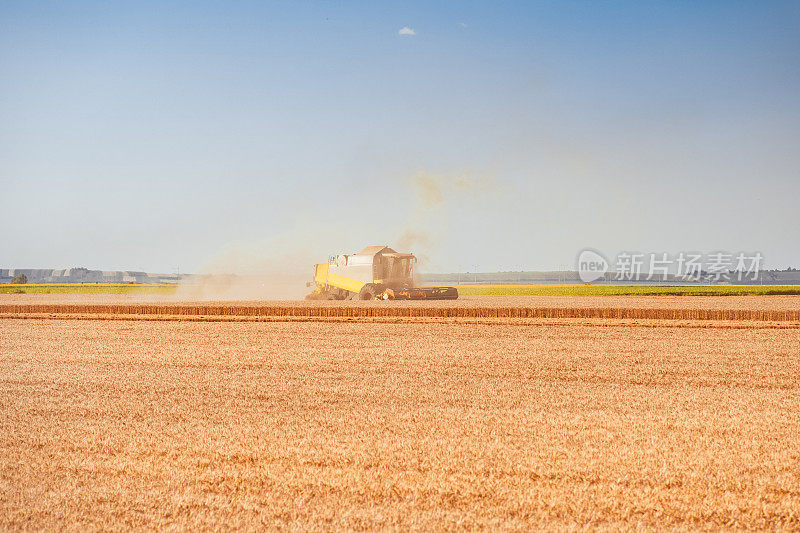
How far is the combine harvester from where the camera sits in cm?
3064

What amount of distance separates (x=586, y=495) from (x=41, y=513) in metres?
4.21

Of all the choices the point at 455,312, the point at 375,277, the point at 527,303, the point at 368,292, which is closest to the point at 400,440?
the point at 455,312

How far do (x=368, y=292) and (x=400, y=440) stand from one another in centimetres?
2352

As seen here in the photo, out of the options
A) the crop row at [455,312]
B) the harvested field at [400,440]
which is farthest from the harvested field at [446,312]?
the harvested field at [400,440]

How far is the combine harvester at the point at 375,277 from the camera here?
101ft

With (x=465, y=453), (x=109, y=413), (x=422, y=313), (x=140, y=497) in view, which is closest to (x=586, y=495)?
(x=465, y=453)

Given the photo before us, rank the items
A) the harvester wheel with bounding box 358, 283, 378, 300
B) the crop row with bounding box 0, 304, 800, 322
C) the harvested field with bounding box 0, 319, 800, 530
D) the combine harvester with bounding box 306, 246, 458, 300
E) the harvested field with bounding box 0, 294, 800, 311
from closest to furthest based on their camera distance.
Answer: the harvested field with bounding box 0, 319, 800, 530 < the crop row with bounding box 0, 304, 800, 322 < the harvested field with bounding box 0, 294, 800, 311 < the harvester wheel with bounding box 358, 283, 378, 300 < the combine harvester with bounding box 306, 246, 458, 300

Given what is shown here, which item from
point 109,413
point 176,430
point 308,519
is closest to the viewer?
point 308,519

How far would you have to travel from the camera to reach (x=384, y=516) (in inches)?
201

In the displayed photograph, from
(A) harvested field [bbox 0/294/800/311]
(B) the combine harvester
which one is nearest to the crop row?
A: (A) harvested field [bbox 0/294/800/311]

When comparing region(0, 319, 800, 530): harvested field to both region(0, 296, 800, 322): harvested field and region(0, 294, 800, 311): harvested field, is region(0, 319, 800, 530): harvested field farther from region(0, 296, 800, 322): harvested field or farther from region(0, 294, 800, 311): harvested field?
region(0, 294, 800, 311): harvested field

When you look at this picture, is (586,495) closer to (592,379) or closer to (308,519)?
(308,519)

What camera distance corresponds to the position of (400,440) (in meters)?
7.14

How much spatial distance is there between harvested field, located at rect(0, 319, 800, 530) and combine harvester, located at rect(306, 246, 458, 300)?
16.5 meters
